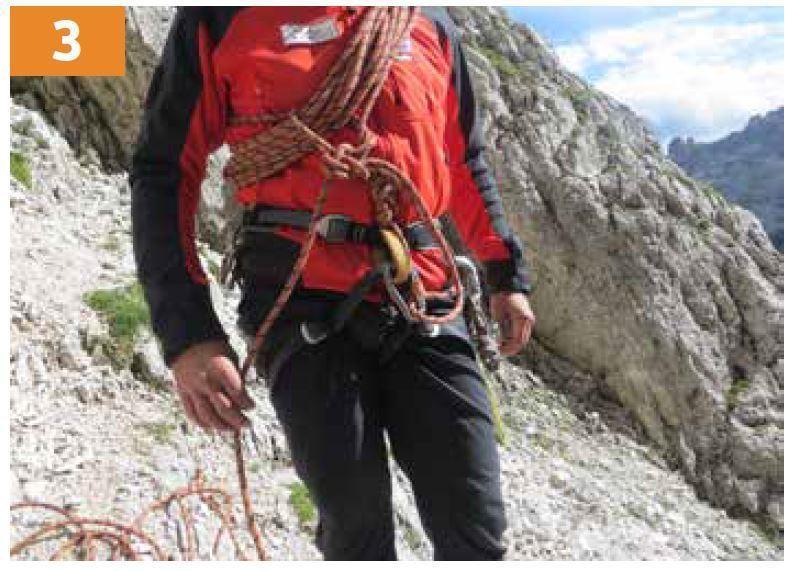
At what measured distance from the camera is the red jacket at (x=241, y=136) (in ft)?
10.7

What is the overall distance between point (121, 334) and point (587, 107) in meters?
16.5

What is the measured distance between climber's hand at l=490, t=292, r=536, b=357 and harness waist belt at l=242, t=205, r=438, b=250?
691 millimetres

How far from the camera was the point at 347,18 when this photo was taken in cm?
350

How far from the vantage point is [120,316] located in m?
10.0

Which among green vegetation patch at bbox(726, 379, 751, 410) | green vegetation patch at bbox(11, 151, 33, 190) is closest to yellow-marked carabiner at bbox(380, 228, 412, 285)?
green vegetation patch at bbox(11, 151, 33, 190)

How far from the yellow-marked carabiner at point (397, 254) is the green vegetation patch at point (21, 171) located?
1063 centimetres

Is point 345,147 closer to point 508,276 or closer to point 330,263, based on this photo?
point 330,263

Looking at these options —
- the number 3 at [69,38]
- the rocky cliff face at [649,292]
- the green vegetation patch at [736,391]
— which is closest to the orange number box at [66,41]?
the number 3 at [69,38]

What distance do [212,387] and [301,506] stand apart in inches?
228

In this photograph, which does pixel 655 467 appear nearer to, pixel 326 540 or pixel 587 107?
pixel 587 107

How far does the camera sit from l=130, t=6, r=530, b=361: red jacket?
3.25 meters

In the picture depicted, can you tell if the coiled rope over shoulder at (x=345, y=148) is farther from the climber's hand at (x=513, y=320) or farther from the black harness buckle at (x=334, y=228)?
the climber's hand at (x=513, y=320)

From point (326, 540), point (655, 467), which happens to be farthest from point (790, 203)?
point (655, 467)

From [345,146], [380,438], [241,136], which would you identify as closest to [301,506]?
[380,438]
